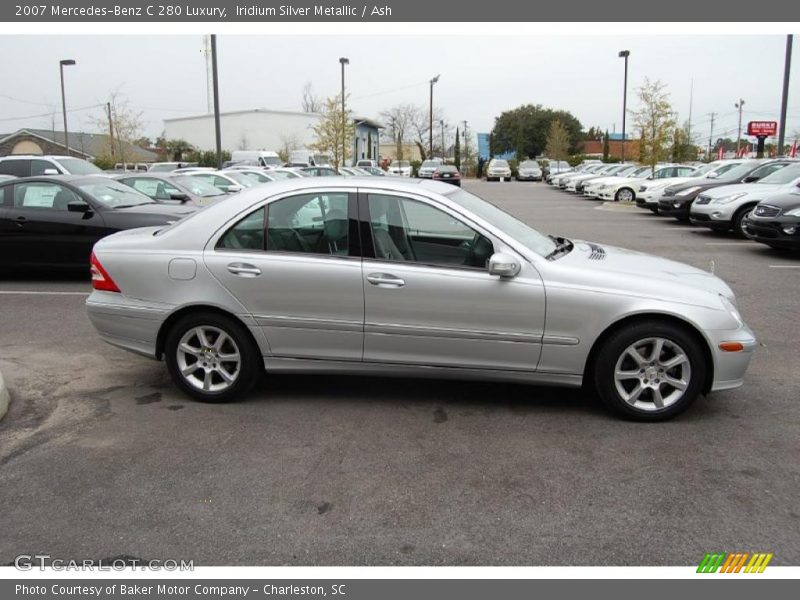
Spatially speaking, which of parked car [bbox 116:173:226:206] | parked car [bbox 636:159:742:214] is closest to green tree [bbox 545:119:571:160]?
parked car [bbox 636:159:742:214]

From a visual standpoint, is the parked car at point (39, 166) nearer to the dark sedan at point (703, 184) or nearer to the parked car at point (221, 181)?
the parked car at point (221, 181)

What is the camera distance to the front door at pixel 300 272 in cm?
465

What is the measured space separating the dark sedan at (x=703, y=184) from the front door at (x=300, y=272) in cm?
1427

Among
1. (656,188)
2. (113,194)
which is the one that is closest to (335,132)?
(656,188)

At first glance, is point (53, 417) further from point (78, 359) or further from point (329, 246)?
point (329, 246)

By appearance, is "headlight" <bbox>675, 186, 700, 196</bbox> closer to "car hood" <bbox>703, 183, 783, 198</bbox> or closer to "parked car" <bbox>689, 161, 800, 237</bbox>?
"car hood" <bbox>703, 183, 783, 198</bbox>

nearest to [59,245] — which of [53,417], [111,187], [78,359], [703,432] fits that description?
[111,187]

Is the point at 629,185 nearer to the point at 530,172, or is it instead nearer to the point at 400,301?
the point at 400,301

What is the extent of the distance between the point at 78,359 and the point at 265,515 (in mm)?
3434

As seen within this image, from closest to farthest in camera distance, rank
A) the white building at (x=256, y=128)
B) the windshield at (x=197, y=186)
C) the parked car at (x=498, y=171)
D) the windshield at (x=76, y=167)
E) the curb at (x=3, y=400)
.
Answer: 1. the curb at (x=3, y=400)
2. the windshield at (x=197, y=186)
3. the windshield at (x=76, y=167)
4. the parked car at (x=498, y=171)
5. the white building at (x=256, y=128)

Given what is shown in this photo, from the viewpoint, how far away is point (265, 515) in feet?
11.1

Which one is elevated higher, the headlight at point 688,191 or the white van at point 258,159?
the white van at point 258,159

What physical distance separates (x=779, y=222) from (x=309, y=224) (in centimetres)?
939

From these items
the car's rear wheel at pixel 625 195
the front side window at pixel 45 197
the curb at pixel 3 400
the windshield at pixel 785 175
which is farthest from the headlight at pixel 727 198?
the curb at pixel 3 400
